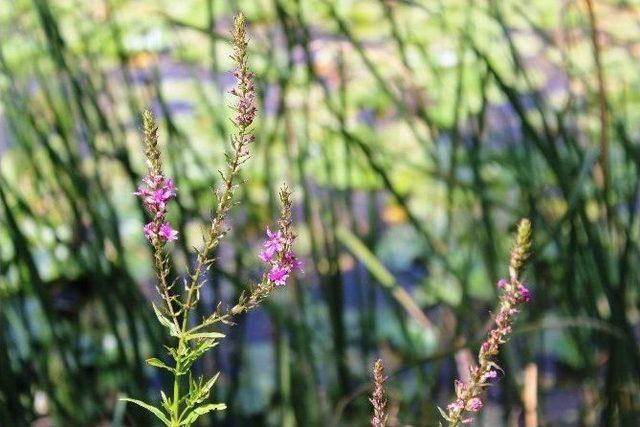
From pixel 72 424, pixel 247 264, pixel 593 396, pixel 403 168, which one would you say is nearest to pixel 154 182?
pixel 72 424

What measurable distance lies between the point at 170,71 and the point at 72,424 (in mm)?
2171

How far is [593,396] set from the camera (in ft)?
4.34

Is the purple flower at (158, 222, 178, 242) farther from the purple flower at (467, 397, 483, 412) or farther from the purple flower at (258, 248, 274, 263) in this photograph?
the purple flower at (467, 397, 483, 412)

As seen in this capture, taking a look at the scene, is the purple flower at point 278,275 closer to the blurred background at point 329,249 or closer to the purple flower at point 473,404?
the purple flower at point 473,404

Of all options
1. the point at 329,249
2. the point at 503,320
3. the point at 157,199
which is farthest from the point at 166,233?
the point at 329,249

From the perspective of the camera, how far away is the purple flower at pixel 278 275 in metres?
0.51

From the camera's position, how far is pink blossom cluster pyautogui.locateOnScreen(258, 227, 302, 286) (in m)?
0.52

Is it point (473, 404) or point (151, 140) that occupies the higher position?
point (151, 140)

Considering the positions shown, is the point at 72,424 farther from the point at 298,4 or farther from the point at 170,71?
the point at 170,71

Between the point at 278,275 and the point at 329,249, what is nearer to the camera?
the point at 278,275

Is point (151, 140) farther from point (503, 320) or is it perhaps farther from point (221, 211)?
point (503, 320)

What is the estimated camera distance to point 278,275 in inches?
20.3

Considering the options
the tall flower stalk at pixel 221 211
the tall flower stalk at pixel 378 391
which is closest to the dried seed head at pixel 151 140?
the tall flower stalk at pixel 221 211

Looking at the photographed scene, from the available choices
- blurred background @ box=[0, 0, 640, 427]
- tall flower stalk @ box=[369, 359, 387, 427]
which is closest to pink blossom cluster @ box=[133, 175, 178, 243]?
tall flower stalk @ box=[369, 359, 387, 427]
